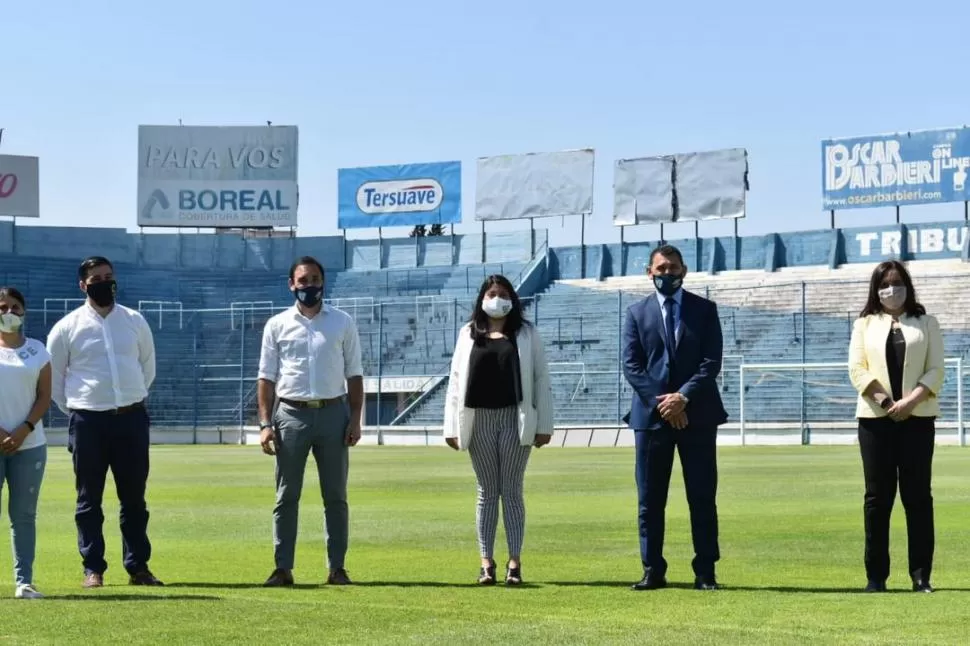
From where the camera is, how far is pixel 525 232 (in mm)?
67438

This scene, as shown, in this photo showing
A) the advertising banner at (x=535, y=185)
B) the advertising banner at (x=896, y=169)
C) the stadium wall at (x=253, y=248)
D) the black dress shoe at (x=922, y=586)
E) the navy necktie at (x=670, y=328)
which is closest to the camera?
the black dress shoe at (x=922, y=586)

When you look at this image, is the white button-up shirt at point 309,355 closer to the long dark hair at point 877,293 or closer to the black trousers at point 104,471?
the black trousers at point 104,471

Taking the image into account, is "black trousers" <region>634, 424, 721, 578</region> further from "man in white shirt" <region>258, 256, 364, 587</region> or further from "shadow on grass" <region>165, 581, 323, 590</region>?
"shadow on grass" <region>165, 581, 323, 590</region>

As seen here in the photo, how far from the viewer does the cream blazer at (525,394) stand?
11109mm

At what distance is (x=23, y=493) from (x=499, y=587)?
2.84 meters

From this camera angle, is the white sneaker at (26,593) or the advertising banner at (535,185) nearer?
the white sneaker at (26,593)

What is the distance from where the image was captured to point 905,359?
10.4m

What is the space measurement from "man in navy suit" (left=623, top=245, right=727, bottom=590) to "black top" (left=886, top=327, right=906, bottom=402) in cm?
100

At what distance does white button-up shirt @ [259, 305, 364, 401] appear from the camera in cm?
1119

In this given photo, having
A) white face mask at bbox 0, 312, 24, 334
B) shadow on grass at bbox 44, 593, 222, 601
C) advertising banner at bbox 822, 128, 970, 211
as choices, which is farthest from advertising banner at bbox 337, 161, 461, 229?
shadow on grass at bbox 44, 593, 222, 601

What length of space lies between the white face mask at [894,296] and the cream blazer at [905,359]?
98 mm

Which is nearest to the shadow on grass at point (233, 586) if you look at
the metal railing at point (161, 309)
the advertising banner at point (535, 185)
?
the metal railing at point (161, 309)

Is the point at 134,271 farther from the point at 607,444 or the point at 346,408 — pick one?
the point at 346,408

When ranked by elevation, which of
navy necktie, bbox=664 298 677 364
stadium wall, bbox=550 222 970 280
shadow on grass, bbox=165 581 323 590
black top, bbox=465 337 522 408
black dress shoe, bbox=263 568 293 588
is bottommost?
shadow on grass, bbox=165 581 323 590
